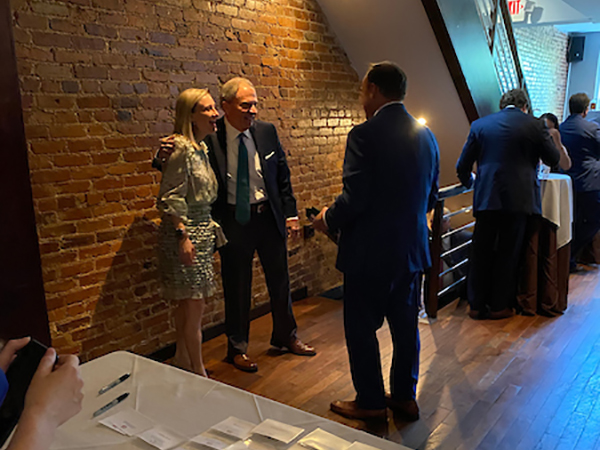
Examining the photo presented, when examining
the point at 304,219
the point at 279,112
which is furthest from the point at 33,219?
the point at 304,219

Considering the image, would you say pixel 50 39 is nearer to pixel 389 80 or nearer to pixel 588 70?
pixel 389 80

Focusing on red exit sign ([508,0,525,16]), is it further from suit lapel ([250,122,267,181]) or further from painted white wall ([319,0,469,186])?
suit lapel ([250,122,267,181])

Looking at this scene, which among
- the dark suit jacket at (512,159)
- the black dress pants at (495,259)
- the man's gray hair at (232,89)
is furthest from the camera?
the black dress pants at (495,259)

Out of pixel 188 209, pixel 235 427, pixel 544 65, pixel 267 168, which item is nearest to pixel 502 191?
pixel 267 168

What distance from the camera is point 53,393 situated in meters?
0.98

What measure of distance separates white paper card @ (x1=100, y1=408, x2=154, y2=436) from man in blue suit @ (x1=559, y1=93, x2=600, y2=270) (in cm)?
500

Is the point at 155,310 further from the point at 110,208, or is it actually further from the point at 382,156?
the point at 382,156

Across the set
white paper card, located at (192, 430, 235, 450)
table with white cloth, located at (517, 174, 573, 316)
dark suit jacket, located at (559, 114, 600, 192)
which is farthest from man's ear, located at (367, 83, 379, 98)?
dark suit jacket, located at (559, 114, 600, 192)

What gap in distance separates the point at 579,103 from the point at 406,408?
376 centimetres

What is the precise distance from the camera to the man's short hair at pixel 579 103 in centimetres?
489

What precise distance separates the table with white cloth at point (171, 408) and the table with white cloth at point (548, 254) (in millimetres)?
3257

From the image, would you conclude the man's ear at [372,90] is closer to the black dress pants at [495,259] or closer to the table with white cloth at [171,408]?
the table with white cloth at [171,408]

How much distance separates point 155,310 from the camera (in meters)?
3.40

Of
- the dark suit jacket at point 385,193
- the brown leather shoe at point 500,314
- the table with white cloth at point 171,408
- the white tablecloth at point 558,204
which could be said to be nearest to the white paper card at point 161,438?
the table with white cloth at point 171,408
